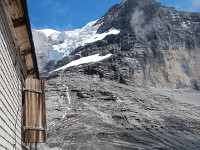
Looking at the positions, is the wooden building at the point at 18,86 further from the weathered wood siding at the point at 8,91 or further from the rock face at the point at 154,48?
the rock face at the point at 154,48

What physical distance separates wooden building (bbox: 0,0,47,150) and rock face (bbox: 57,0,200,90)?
152 feet

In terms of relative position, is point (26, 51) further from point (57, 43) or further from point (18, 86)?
point (57, 43)

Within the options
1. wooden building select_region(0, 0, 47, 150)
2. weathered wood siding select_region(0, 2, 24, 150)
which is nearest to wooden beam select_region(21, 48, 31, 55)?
wooden building select_region(0, 0, 47, 150)

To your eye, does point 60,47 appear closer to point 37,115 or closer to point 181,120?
point 181,120

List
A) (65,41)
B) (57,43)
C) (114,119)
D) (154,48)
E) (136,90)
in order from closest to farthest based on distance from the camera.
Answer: (114,119) < (136,90) < (154,48) < (65,41) < (57,43)

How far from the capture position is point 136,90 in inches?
1774

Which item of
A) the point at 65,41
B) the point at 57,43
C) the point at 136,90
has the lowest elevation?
the point at 136,90

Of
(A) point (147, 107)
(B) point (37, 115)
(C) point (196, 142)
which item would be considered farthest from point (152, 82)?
(B) point (37, 115)

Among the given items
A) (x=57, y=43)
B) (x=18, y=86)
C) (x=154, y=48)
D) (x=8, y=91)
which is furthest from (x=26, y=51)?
(x=57, y=43)

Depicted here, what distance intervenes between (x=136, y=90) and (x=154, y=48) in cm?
2286

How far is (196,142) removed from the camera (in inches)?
936

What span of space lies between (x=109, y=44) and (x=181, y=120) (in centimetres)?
4446

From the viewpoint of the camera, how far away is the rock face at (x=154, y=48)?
186 ft

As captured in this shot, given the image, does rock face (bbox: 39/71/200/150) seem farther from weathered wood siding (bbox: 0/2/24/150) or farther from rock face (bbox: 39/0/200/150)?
weathered wood siding (bbox: 0/2/24/150)
